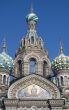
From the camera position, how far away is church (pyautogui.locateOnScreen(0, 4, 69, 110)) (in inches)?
1008

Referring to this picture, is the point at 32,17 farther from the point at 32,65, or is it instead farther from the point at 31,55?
the point at 32,65

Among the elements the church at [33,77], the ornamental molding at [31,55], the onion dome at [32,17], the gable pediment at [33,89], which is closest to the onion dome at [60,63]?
the church at [33,77]

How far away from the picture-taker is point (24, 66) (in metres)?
29.7

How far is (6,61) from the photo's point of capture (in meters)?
29.9

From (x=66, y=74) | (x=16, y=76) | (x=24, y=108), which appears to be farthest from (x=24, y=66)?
(x=24, y=108)

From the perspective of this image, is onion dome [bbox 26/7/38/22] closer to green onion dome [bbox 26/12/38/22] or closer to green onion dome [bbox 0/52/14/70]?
green onion dome [bbox 26/12/38/22]

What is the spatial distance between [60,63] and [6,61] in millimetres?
3811

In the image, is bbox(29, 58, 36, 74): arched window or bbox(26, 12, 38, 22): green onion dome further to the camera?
bbox(26, 12, 38, 22): green onion dome

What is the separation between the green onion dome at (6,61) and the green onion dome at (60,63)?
3022mm

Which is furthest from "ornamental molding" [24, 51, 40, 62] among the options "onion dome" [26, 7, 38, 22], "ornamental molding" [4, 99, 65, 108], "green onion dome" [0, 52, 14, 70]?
"ornamental molding" [4, 99, 65, 108]

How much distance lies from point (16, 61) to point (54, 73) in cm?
286

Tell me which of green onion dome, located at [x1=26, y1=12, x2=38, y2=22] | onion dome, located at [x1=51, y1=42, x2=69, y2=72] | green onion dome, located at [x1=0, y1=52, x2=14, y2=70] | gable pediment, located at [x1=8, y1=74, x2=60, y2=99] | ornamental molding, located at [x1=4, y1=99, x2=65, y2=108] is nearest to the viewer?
ornamental molding, located at [x1=4, y1=99, x2=65, y2=108]

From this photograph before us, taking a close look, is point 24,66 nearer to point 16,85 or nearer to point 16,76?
point 16,76

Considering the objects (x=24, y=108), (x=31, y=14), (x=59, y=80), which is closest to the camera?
(x=24, y=108)
